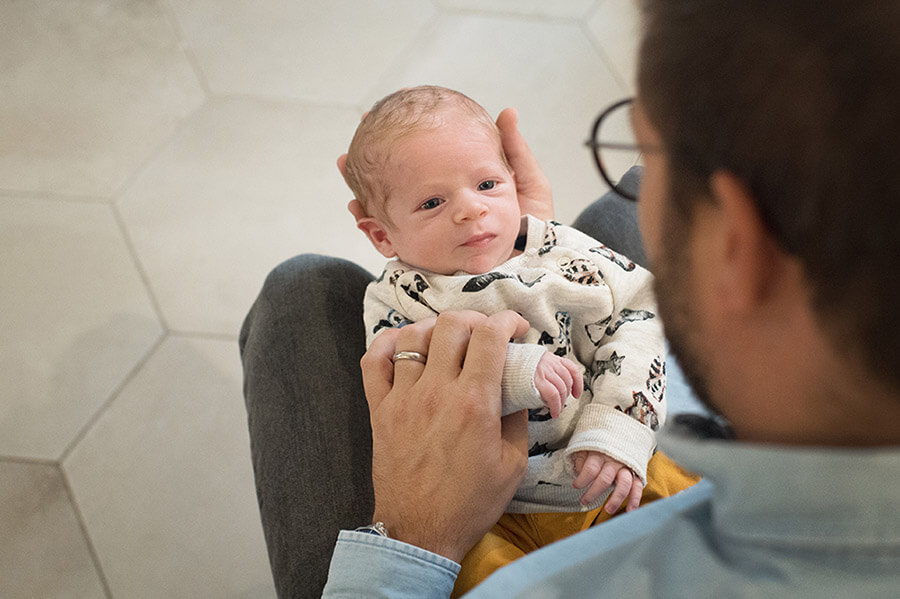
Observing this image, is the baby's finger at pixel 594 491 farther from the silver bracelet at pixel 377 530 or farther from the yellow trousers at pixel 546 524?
the silver bracelet at pixel 377 530

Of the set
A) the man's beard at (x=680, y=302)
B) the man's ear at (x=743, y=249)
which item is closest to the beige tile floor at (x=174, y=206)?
the man's beard at (x=680, y=302)

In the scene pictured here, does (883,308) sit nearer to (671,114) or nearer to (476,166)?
(671,114)

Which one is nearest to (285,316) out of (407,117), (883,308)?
(407,117)

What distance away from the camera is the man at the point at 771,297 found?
1.51 ft

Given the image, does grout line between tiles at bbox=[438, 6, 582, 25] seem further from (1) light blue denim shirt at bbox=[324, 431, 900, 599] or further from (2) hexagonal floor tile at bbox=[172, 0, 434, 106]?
(1) light blue denim shirt at bbox=[324, 431, 900, 599]

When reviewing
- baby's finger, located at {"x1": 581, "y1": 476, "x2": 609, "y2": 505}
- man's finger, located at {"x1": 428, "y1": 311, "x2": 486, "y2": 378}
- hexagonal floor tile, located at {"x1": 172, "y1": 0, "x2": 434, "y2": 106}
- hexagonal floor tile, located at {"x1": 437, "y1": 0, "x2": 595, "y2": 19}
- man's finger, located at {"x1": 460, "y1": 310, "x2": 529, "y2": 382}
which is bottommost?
baby's finger, located at {"x1": 581, "y1": 476, "x2": 609, "y2": 505}

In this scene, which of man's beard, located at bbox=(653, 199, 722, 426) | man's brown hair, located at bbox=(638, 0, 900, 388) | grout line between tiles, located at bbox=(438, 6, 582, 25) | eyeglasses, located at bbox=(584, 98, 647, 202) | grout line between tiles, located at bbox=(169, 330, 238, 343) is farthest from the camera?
grout line between tiles, located at bbox=(438, 6, 582, 25)

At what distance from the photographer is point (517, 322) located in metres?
0.90

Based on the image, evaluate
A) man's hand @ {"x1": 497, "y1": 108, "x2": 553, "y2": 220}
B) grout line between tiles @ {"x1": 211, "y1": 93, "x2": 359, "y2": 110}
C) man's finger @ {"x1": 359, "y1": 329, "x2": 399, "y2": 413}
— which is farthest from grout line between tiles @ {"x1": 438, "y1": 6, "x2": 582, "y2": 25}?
man's finger @ {"x1": 359, "y1": 329, "x2": 399, "y2": 413}

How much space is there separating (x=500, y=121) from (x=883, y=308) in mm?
726

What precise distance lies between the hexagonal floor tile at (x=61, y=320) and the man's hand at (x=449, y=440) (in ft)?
3.54

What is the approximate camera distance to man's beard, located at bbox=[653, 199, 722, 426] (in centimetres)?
59

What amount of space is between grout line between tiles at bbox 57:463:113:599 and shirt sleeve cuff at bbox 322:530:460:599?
928mm

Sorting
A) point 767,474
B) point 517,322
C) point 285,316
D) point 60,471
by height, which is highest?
point 60,471
